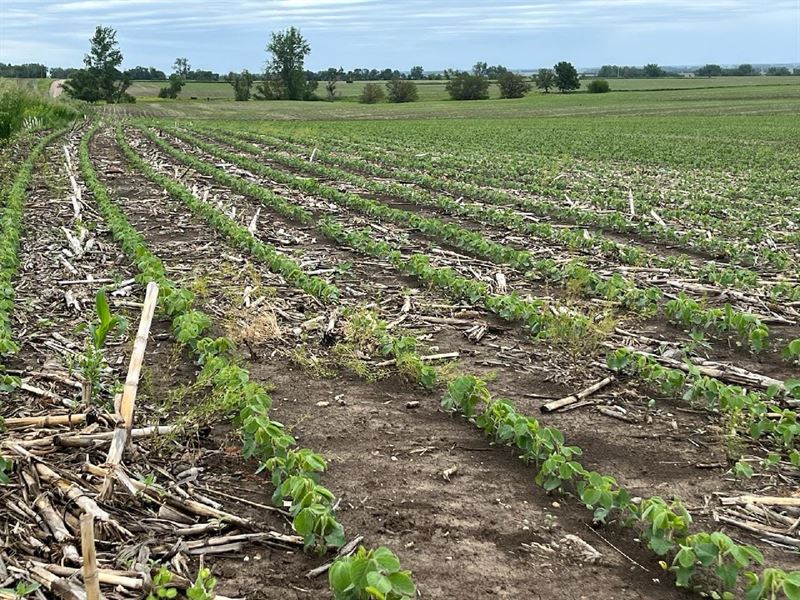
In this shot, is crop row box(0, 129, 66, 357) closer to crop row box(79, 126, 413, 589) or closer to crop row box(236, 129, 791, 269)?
crop row box(79, 126, 413, 589)

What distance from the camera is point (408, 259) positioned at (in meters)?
10.0

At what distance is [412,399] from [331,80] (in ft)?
400

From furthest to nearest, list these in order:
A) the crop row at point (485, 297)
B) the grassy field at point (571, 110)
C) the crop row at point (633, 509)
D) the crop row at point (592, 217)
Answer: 1. the grassy field at point (571, 110)
2. the crop row at point (592, 217)
3. the crop row at point (485, 297)
4. the crop row at point (633, 509)

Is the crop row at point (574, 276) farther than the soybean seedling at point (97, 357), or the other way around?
the crop row at point (574, 276)

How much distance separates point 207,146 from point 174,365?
19.7 m

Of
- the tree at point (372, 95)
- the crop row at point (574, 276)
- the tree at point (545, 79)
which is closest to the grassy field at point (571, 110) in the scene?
the tree at point (372, 95)

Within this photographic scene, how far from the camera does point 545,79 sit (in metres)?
106

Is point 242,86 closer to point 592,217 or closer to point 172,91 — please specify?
point 172,91

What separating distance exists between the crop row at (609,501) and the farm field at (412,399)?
0.02 meters

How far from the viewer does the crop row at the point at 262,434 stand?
395 centimetres

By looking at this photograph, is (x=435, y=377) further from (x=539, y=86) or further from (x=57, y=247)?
(x=539, y=86)

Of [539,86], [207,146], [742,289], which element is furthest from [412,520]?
[539,86]

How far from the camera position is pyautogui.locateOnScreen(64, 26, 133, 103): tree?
291ft

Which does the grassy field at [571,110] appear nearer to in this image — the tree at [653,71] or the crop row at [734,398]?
the crop row at [734,398]
